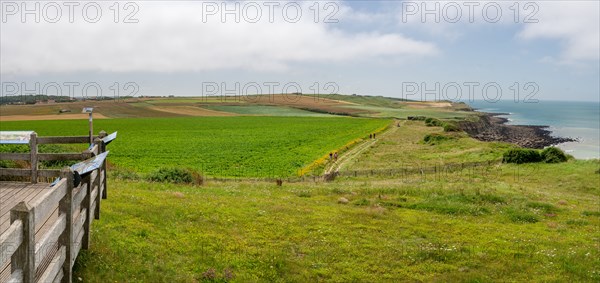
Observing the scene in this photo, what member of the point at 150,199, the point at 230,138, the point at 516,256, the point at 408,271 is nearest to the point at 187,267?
the point at 408,271

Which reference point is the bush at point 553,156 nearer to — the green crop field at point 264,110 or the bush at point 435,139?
the bush at point 435,139

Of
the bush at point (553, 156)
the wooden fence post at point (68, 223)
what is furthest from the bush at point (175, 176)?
the bush at point (553, 156)

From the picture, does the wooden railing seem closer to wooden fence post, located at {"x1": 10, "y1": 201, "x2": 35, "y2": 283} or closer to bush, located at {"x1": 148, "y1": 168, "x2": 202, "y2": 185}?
wooden fence post, located at {"x1": 10, "y1": 201, "x2": 35, "y2": 283}

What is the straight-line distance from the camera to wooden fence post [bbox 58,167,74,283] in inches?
254

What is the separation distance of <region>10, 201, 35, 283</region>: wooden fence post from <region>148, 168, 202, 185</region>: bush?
21022mm

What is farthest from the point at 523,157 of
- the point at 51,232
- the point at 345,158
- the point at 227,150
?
the point at 51,232

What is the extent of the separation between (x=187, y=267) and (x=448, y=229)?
10.8 m

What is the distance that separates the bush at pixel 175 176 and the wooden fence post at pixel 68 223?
19.1m

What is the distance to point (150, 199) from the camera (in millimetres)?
16453

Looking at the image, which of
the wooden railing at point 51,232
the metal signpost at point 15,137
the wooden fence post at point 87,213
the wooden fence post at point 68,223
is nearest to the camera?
the wooden railing at point 51,232

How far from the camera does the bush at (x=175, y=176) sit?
26.0 m

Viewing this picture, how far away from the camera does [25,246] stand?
4961mm

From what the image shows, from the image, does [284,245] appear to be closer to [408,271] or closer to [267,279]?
[267,279]

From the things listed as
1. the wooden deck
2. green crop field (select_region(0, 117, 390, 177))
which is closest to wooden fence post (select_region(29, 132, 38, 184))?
the wooden deck
